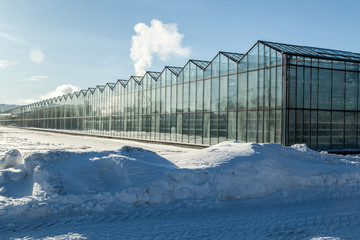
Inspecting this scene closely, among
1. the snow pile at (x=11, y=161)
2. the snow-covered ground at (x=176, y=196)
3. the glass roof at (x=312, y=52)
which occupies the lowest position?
the snow-covered ground at (x=176, y=196)

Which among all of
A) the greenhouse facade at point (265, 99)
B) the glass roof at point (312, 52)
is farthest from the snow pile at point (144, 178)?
the glass roof at point (312, 52)

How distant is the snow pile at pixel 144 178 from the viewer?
8.53 meters

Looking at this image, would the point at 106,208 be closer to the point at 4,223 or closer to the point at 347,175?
the point at 4,223

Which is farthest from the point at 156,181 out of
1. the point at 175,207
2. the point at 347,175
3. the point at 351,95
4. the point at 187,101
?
the point at 187,101

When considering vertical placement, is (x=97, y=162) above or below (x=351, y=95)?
below

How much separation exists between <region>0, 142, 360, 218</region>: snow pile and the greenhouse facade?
947 cm

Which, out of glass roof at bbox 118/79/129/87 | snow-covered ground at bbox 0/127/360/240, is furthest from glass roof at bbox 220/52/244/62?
glass roof at bbox 118/79/129/87

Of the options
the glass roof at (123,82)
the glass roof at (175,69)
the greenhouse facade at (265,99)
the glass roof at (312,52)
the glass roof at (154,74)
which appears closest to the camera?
the greenhouse facade at (265,99)

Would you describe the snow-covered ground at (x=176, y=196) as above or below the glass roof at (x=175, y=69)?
below

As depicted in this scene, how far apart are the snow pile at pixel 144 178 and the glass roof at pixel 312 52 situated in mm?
11495

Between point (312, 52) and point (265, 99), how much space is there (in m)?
5.02

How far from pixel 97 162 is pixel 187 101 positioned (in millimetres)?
21341

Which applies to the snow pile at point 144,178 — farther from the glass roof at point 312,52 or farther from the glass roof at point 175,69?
the glass roof at point 175,69

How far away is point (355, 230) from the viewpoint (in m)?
7.45
